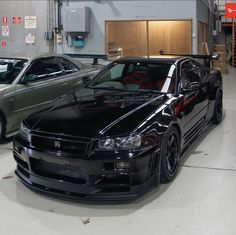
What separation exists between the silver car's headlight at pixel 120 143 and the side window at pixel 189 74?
142 cm

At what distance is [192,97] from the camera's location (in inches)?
187

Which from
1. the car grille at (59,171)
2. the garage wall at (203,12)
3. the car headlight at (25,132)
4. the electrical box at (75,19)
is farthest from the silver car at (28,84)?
the garage wall at (203,12)

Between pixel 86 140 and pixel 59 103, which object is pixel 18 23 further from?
pixel 86 140

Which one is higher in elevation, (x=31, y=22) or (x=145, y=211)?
(x=31, y=22)

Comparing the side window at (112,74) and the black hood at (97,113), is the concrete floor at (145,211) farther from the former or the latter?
the side window at (112,74)

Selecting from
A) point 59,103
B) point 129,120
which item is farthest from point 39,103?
point 129,120

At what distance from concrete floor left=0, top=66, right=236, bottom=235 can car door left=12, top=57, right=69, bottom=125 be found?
4.74 feet

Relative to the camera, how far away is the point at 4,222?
128 inches

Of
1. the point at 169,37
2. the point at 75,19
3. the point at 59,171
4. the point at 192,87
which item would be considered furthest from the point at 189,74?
the point at 169,37

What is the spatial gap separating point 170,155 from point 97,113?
0.84 metres

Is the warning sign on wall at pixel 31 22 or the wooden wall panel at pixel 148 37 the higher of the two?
the warning sign on wall at pixel 31 22

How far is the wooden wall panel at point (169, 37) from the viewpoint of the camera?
1293 cm

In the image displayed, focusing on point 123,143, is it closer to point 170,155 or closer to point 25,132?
point 170,155

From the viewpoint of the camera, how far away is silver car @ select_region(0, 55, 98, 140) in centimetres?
545
